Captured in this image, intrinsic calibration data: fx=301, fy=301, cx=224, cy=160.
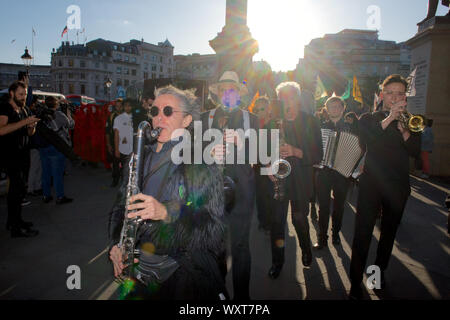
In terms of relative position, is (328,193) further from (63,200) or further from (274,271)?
(63,200)

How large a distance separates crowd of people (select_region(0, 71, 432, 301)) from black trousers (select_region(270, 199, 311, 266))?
0.01 metres

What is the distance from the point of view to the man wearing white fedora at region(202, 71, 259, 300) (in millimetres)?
3049

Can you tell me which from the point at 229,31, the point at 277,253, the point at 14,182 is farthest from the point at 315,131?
the point at 229,31

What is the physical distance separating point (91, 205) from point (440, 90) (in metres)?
11.2

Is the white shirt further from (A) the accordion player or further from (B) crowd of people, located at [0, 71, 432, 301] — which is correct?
(A) the accordion player

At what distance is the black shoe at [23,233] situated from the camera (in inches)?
190

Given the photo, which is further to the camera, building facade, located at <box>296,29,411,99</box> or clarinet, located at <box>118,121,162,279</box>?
building facade, located at <box>296,29,411,99</box>

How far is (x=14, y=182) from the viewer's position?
4.63 m

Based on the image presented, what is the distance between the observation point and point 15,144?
4.68 m

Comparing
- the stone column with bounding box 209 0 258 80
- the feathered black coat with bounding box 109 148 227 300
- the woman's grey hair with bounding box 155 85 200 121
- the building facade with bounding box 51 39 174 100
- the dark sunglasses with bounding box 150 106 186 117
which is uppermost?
the building facade with bounding box 51 39 174 100

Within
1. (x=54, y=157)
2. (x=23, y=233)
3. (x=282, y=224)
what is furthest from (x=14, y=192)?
(x=282, y=224)

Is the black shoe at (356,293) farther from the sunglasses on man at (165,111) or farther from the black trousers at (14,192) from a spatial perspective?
the black trousers at (14,192)

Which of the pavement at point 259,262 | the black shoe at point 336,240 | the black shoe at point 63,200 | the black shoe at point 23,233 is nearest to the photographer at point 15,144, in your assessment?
the black shoe at point 23,233

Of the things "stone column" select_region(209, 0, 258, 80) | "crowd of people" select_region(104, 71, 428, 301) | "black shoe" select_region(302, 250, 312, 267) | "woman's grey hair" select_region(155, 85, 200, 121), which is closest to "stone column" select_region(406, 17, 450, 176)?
"stone column" select_region(209, 0, 258, 80)
